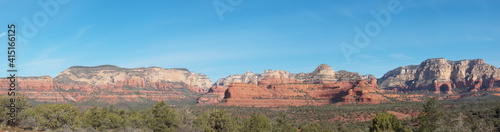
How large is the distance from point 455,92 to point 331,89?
71384 millimetres

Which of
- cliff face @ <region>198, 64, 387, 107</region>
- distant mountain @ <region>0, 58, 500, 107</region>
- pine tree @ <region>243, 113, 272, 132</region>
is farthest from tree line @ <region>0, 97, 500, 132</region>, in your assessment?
cliff face @ <region>198, 64, 387, 107</region>

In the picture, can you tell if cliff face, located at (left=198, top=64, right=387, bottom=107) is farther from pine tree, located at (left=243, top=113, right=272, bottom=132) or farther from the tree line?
pine tree, located at (left=243, top=113, right=272, bottom=132)

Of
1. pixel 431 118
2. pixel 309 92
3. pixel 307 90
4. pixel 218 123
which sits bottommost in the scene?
pixel 218 123

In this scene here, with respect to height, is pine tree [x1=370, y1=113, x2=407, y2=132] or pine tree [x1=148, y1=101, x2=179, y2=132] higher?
pine tree [x1=148, y1=101, x2=179, y2=132]

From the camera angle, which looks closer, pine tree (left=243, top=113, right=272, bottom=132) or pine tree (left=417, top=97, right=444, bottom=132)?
pine tree (left=417, top=97, right=444, bottom=132)

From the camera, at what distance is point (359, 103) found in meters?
124

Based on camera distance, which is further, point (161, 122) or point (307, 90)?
point (307, 90)

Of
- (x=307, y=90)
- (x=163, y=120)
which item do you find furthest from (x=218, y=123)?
(x=307, y=90)

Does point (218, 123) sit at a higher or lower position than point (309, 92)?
lower

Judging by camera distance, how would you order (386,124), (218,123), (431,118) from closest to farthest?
(431,118)
(386,124)
(218,123)

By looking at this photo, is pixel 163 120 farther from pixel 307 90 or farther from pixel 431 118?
pixel 307 90

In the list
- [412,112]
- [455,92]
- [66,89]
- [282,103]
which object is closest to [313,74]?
[282,103]

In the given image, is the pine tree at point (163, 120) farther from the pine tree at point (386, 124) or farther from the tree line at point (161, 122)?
the pine tree at point (386, 124)

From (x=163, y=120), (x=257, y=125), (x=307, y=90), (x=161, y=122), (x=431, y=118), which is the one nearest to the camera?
(x=431, y=118)
